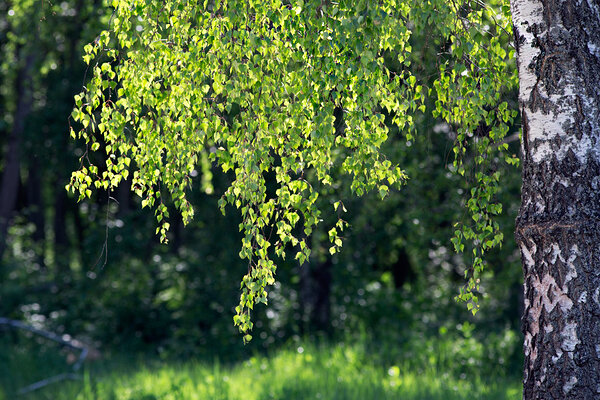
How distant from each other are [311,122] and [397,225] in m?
6.53

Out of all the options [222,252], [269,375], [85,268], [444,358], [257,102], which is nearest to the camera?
[257,102]

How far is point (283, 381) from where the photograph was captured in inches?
340

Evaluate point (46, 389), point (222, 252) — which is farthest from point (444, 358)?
point (46, 389)

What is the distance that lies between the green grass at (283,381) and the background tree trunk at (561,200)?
4409mm

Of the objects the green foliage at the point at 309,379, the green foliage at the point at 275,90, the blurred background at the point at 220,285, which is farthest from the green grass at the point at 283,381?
the green foliage at the point at 275,90

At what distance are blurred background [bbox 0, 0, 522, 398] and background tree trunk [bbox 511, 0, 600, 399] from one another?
5295 mm

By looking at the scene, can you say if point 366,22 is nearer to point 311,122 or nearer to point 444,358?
point 311,122

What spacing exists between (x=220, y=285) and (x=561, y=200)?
364 inches

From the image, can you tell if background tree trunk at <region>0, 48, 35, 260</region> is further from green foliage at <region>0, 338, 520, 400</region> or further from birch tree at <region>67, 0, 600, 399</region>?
birch tree at <region>67, 0, 600, 399</region>

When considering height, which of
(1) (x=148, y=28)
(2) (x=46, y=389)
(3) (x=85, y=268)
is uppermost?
(1) (x=148, y=28)

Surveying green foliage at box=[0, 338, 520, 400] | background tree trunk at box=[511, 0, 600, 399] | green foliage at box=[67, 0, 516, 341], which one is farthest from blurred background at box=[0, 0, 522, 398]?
background tree trunk at box=[511, 0, 600, 399]

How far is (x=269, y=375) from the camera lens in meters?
9.07

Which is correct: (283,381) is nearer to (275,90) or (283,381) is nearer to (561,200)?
(275,90)

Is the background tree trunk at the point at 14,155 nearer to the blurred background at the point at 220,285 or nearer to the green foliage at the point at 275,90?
the blurred background at the point at 220,285
